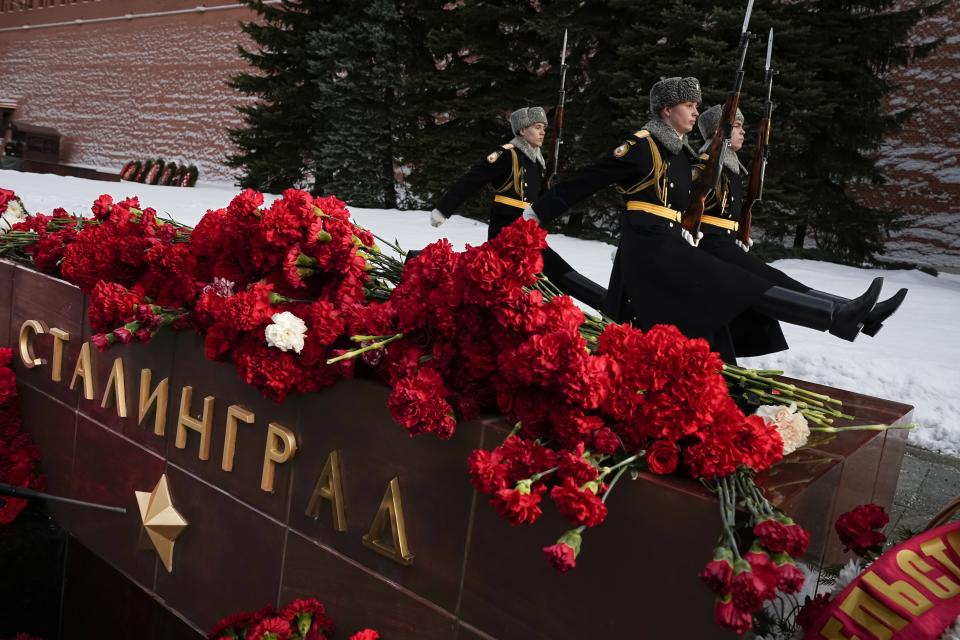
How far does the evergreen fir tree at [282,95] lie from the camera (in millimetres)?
13805

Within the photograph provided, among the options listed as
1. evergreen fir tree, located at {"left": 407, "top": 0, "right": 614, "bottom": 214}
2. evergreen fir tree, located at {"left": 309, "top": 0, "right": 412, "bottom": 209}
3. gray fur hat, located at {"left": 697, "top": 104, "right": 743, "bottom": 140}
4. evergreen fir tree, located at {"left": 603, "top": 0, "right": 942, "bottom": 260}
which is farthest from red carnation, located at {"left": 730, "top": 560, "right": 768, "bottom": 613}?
evergreen fir tree, located at {"left": 309, "top": 0, "right": 412, "bottom": 209}

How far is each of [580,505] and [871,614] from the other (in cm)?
44

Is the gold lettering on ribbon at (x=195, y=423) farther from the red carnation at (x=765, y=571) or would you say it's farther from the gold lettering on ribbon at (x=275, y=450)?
the red carnation at (x=765, y=571)

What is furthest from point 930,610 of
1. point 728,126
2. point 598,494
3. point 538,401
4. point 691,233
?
point 728,126

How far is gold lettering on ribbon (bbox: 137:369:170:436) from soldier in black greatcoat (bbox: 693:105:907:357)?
1.74 meters

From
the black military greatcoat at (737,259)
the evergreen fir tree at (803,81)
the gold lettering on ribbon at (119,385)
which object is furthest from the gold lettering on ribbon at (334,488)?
the evergreen fir tree at (803,81)

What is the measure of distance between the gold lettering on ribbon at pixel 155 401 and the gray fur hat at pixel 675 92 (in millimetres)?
1822

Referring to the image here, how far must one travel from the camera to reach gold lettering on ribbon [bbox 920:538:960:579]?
1097mm

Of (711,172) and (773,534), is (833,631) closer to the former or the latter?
(773,534)

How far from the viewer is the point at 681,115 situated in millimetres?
2818

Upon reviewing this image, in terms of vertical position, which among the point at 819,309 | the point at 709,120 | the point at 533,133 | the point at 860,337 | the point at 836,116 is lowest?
the point at 860,337

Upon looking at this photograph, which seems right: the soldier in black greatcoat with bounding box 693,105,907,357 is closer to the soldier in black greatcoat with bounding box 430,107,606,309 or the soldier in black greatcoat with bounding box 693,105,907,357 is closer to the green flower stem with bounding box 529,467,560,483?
the soldier in black greatcoat with bounding box 430,107,606,309

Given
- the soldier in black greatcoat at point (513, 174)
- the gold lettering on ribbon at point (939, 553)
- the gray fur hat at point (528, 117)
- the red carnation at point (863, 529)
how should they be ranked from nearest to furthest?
the gold lettering on ribbon at point (939, 553) < the red carnation at point (863, 529) < the soldier in black greatcoat at point (513, 174) < the gray fur hat at point (528, 117)

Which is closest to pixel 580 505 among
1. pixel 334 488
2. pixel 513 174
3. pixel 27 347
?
pixel 334 488
